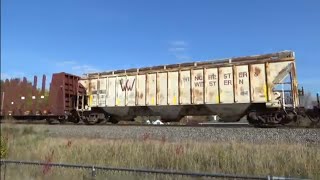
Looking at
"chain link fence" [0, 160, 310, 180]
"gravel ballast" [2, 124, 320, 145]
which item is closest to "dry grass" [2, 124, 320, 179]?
"chain link fence" [0, 160, 310, 180]

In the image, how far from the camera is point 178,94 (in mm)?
21422

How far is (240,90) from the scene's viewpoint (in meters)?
19.4

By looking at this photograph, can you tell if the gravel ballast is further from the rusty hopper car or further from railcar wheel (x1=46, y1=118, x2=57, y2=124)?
railcar wheel (x1=46, y1=118, x2=57, y2=124)

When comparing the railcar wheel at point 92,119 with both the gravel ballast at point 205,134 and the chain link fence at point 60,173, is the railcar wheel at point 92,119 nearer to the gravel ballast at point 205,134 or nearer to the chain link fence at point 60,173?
the gravel ballast at point 205,134

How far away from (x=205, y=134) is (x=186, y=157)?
5043 millimetres

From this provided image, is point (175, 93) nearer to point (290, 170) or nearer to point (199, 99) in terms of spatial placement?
point (199, 99)

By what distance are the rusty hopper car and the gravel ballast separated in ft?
12.5

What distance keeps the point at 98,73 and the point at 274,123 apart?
42.9 feet

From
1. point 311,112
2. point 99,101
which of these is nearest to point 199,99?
point 311,112

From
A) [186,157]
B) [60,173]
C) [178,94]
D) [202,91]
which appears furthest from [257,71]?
[60,173]

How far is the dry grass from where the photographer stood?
27.8ft

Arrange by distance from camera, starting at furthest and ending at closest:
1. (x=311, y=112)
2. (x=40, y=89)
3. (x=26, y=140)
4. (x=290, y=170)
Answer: (x=40, y=89)
(x=311, y=112)
(x=26, y=140)
(x=290, y=170)

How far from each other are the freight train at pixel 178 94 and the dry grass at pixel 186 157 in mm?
7979

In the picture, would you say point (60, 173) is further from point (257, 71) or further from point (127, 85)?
point (127, 85)
